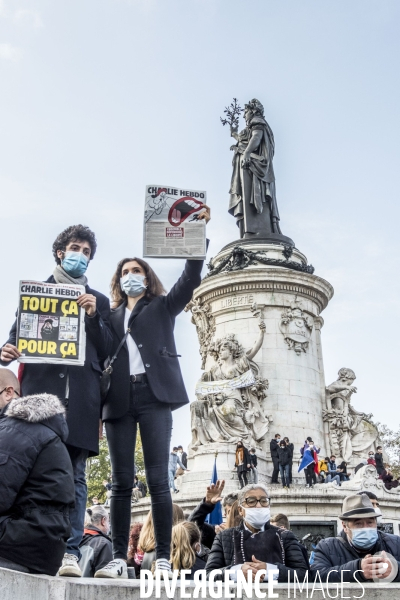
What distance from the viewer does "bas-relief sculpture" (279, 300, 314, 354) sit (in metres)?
21.7

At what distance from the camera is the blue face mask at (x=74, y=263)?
19.7 feet

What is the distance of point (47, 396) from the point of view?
4711 mm

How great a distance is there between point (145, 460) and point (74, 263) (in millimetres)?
1638

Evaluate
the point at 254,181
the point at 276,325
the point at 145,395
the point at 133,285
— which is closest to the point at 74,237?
the point at 133,285

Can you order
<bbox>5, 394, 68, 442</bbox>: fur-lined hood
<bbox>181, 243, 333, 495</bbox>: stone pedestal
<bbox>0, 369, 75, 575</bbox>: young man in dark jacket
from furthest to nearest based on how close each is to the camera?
<bbox>181, 243, 333, 495</bbox>: stone pedestal, <bbox>5, 394, 68, 442</bbox>: fur-lined hood, <bbox>0, 369, 75, 575</bbox>: young man in dark jacket

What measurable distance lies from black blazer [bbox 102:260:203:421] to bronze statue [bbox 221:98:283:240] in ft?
59.6

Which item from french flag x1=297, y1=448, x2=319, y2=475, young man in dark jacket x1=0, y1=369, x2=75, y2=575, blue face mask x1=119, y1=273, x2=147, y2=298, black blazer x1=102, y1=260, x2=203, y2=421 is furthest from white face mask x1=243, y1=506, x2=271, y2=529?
french flag x1=297, y1=448, x2=319, y2=475

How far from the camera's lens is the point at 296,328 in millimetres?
21891

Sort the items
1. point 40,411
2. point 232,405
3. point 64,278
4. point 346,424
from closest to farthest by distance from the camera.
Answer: point 40,411 → point 64,278 → point 232,405 → point 346,424

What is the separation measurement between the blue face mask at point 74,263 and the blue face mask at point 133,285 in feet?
1.34

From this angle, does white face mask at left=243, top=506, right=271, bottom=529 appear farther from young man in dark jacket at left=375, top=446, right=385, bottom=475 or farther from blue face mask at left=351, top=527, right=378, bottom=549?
young man in dark jacket at left=375, top=446, right=385, bottom=475

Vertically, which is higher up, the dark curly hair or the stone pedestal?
the stone pedestal

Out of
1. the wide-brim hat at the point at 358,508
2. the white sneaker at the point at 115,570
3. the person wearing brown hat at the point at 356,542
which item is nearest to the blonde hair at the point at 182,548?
the white sneaker at the point at 115,570

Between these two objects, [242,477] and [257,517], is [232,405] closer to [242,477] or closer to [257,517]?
[242,477]
